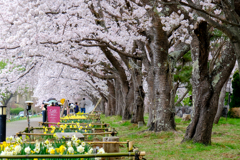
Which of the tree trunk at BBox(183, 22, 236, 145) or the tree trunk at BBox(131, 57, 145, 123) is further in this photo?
the tree trunk at BBox(131, 57, 145, 123)

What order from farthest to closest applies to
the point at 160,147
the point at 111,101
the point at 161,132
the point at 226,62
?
the point at 111,101 < the point at 161,132 < the point at 160,147 < the point at 226,62

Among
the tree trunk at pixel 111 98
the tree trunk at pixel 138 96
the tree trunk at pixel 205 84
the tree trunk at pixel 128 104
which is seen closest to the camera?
the tree trunk at pixel 205 84

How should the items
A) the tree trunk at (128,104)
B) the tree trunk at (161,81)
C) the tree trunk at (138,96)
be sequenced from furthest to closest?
the tree trunk at (128,104), the tree trunk at (138,96), the tree trunk at (161,81)

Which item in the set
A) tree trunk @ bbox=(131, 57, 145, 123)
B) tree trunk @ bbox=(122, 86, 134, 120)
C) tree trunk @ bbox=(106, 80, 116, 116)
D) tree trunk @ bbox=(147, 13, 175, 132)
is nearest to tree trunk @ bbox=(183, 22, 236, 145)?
tree trunk @ bbox=(147, 13, 175, 132)

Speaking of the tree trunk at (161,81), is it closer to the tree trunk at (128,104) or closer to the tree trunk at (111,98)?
the tree trunk at (128,104)

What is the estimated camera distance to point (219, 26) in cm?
626

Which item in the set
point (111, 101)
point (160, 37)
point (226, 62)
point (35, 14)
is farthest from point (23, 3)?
point (111, 101)

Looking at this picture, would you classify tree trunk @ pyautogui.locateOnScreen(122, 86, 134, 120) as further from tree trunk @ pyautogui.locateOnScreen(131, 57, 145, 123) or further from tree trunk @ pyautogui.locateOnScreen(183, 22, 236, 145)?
tree trunk @ pyautogui.locateOnScreen(183, 22, 236, 145)

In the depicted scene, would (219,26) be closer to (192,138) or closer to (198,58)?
(198,58)

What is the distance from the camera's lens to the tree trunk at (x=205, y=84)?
8289 millimetres

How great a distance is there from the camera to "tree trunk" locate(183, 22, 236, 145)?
27.2 feet

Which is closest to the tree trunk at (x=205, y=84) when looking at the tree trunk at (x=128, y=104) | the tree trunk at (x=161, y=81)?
the tree trunk at (x=161, y=81)

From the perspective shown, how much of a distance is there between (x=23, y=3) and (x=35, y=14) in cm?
62

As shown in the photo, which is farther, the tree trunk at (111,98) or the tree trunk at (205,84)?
the tree trunk at (111,98)
